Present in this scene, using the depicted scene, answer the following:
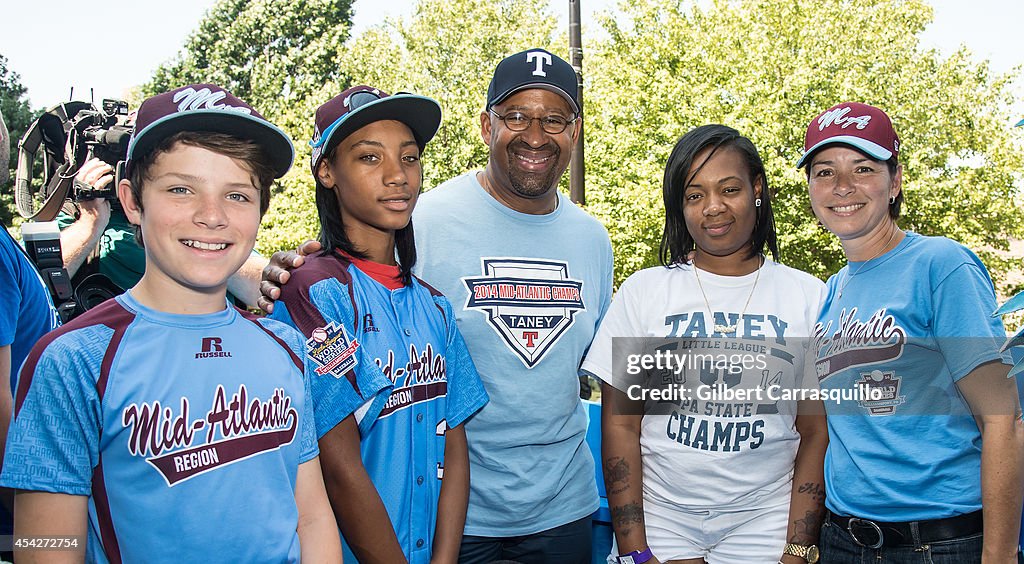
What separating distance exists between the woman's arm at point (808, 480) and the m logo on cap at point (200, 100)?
2257 millimetres

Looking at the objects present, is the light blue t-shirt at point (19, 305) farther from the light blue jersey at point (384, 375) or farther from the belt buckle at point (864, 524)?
the belt buckle at point (864, 524)

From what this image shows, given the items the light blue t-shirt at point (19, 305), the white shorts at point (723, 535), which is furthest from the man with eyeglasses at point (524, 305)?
the light blue t-shirt at point (19, 305)

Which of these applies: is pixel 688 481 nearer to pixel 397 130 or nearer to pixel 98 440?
pixel 397 130

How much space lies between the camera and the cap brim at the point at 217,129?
1991mm

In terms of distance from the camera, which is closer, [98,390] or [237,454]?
[98,390]

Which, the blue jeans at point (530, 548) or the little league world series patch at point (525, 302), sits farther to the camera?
the little league world series patch at point (525, 302)

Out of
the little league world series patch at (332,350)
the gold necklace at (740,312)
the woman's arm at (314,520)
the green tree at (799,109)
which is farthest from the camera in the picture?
the green tree at (799,109)

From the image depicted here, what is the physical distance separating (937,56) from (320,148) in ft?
68.4

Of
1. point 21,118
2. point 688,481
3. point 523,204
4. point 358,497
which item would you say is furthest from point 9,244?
point 21,118

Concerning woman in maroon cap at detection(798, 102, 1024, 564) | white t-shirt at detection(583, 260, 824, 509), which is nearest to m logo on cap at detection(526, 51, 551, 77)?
white t-shirt at detection(583, 260, 824, 509)

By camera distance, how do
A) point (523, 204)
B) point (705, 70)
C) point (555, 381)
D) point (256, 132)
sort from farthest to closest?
point (705, 70)
point (523, 204)
point (555, 381)
point (256, 132)

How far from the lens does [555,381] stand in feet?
10.3

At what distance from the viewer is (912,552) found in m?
2.70

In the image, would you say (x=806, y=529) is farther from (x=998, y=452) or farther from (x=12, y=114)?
(x=12, y=114)
